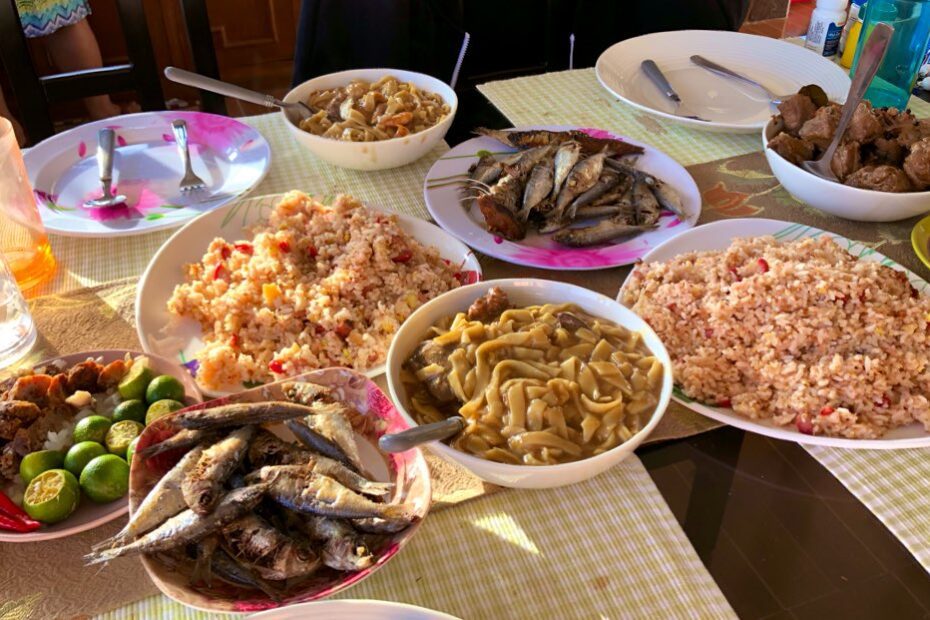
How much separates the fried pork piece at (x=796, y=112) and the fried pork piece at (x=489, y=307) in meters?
0.96

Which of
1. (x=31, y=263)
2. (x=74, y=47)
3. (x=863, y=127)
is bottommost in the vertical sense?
(x=74, y=47)

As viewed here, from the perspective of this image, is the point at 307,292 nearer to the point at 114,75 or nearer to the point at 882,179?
the point at 882,179

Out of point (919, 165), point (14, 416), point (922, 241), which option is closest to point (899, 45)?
point (919, 165)

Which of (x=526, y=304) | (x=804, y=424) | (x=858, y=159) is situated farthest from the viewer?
(x=858, y=159)

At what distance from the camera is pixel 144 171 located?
5.36ft

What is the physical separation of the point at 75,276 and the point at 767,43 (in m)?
1.99

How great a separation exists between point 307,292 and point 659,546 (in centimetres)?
68

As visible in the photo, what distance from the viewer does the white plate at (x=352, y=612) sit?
2.41ft

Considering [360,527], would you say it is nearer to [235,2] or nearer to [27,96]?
[27,96]

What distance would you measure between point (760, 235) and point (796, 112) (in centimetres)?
42

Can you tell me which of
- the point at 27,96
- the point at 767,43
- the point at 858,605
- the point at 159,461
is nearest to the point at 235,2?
the point at 27,96

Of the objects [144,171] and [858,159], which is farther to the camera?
[144,171]

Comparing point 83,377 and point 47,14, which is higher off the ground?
point 83,377

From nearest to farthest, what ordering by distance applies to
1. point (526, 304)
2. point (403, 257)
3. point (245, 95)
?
point (526, 304) → point (403, 257) → point (245, 95)
